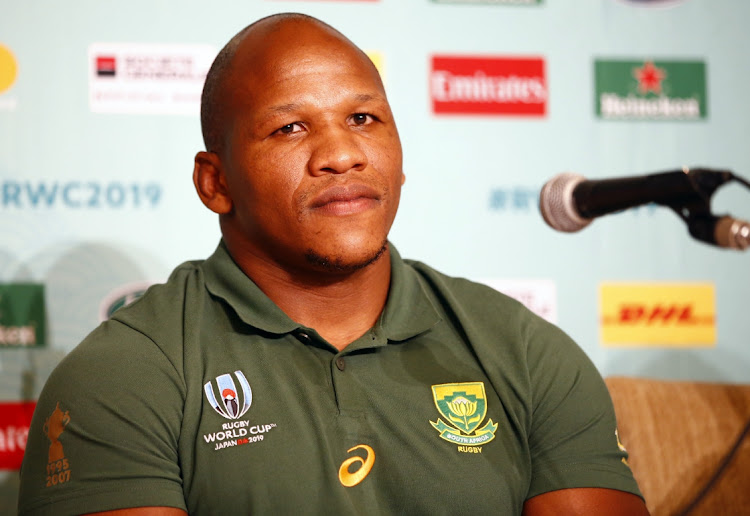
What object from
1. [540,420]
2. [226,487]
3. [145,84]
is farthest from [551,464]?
[145,84]

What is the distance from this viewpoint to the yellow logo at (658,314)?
2836 millimetres

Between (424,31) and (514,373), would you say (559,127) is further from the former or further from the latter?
(514,373)

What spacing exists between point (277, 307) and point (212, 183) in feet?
1.10

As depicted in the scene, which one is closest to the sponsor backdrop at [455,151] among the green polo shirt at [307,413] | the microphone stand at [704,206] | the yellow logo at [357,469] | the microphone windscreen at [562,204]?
the green polo shirt at [307,413]

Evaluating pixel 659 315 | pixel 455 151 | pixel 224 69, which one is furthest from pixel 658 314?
pixel 224 69

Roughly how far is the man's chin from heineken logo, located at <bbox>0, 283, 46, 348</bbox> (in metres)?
1.37

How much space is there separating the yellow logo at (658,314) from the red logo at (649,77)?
2.28 feet

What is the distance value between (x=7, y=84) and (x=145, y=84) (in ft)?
1.36

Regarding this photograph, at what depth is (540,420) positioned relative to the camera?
1.56 meters

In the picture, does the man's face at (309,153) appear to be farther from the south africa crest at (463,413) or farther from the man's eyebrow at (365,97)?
the south africa crest at (463,413)

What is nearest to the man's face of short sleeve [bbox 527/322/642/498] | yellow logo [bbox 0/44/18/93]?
short sleeve [bbox 527/322/642/498]

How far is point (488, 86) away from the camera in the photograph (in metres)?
2.82

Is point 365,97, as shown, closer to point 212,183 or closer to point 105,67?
point 212,183

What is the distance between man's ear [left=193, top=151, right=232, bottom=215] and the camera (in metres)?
1.67
